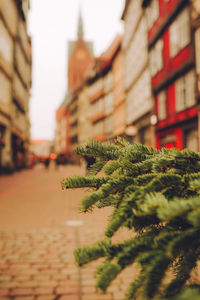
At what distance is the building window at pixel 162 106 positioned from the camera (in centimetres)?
1827

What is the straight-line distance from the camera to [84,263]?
1.06 m

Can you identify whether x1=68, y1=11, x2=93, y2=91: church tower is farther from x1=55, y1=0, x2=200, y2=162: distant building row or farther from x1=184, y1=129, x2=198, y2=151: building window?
x1=184, y1=129, x2=198, y2=151: building window

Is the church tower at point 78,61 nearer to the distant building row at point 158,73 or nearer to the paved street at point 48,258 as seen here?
the distant building row at point 158,73

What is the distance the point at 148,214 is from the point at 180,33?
1626cm

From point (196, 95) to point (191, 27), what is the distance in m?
3.16

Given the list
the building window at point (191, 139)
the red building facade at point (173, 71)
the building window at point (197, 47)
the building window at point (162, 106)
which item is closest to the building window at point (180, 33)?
the red building facade at point (173, 71)

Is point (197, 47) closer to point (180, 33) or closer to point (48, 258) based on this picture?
point (180, 33)

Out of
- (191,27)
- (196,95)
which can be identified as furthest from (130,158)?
(191,27)

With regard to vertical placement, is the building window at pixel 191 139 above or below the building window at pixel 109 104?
below

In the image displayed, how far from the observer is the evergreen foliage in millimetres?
984

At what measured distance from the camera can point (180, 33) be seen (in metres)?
15.6

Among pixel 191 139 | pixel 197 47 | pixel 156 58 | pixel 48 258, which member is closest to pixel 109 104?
pixel 156 58

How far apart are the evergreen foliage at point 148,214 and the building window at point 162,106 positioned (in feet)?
56.1

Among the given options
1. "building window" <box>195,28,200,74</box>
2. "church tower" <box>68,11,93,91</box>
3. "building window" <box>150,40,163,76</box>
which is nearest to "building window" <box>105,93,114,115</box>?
"building window" <box>150,40,163,76</box>
